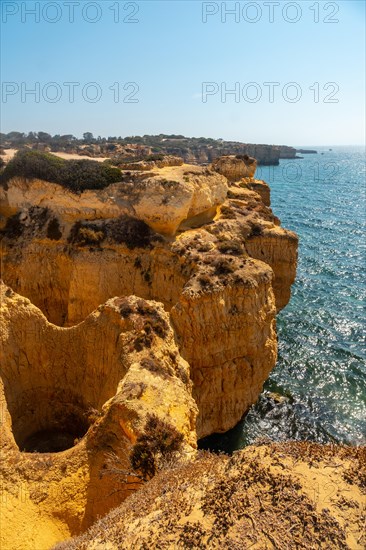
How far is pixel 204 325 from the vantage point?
21.8 metres

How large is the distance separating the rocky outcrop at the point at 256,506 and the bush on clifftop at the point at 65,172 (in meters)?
25.4

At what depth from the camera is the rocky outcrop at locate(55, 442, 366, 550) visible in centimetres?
733

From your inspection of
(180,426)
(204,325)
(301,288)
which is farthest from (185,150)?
(180,426)

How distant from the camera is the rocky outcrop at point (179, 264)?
73.0 ft

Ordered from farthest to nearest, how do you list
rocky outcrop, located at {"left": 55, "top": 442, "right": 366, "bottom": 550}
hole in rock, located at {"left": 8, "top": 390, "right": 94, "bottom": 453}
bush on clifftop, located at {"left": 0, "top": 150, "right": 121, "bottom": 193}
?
bush on clifftop, located at {"left": 0, "top": 150, "right": 121, "bottom": 193} → hole in rock, located at {"left": 8, "top": 390, "right": 94, "bottom": 453} → rocky outcrop, located at {"left": 55, "top": 442, "right": 366, "bottom": 550}

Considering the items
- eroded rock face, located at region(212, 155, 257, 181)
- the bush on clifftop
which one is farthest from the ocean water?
A: the bush on clifftop

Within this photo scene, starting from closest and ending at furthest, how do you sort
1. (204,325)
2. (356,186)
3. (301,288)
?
(204,325) < (301,288) < (356,186)

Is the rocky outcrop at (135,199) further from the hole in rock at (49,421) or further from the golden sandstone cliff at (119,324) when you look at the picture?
the hole in rock at (49,421)

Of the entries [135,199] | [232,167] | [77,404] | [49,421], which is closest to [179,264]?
[135,199]

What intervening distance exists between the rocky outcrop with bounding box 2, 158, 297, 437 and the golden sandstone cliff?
9 cm

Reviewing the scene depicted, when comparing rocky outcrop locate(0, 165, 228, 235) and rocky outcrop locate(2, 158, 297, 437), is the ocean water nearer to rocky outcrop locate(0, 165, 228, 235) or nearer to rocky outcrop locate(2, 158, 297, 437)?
rocky outcrop locate(2, 158, 297, 437)

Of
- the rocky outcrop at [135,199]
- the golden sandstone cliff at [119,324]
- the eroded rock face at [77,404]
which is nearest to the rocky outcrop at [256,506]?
the eroded rock face at [77,404]

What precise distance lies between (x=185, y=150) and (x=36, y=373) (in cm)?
12296

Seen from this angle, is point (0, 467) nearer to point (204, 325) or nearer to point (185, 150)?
point (204, 325)
